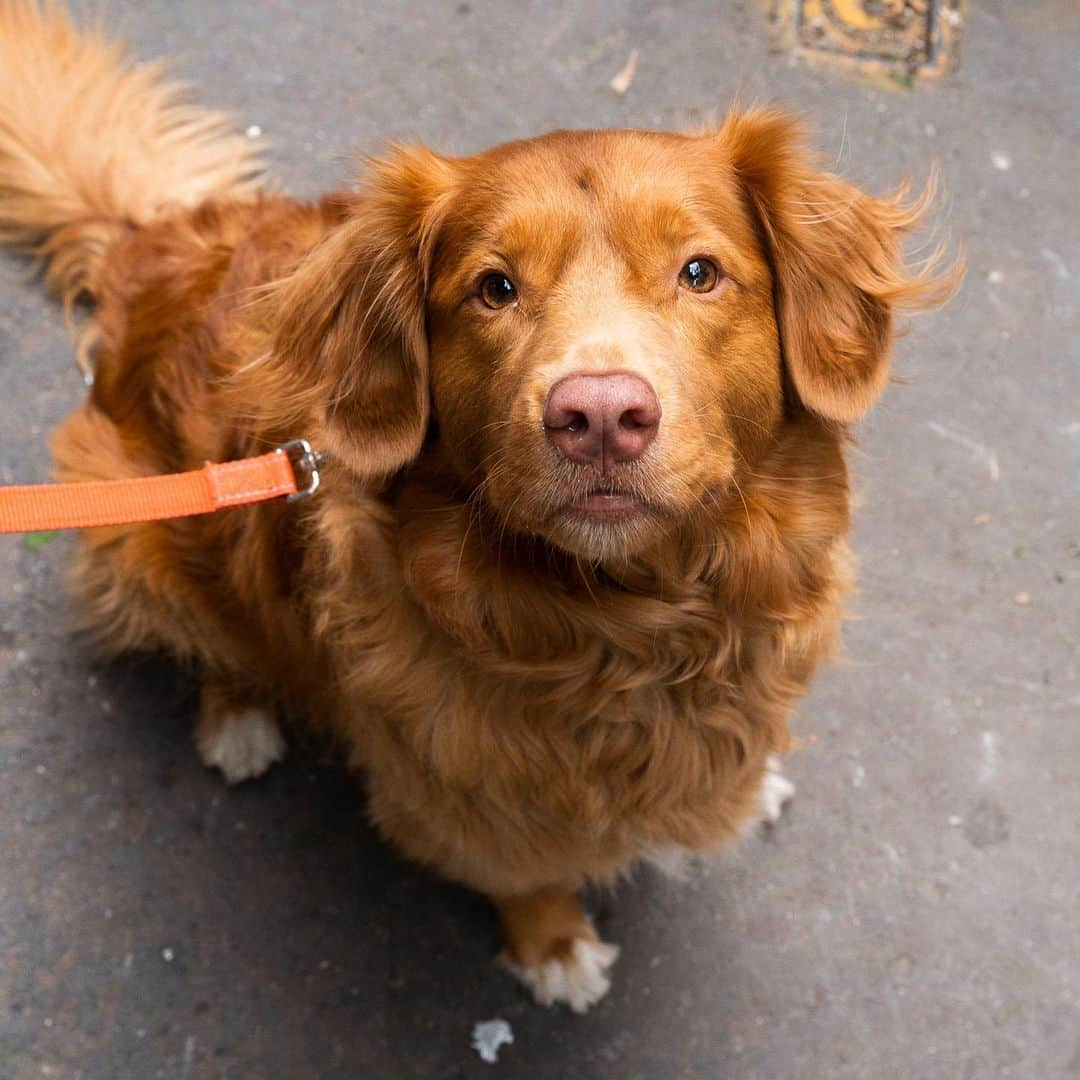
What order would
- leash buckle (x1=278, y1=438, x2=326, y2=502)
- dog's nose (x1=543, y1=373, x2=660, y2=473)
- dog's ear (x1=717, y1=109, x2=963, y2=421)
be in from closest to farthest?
dog's nose (x1=543, y1=373, x2=660, y2=473) → dog's ear (x1=717, y1=109, x2=963, y2=421) → leash buckle (x1=278, y1=438, x2=326, y2=502)

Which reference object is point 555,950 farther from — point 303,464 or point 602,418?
point 602,418

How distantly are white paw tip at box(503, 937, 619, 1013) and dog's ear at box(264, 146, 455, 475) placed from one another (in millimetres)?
1393

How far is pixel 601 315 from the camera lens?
5.87 ft

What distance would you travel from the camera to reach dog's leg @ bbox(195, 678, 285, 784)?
3062 millimetres

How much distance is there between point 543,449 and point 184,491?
2.45 ft

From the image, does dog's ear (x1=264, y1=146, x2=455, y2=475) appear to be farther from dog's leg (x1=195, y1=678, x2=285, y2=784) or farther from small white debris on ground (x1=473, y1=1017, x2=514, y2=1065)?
small white debris on ground (x1=473, y1=1017, x2=514, y2=1065)

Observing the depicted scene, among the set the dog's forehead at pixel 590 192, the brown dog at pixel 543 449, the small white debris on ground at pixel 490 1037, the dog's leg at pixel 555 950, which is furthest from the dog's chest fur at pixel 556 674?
the small white debris on ground at pixel 490 1037

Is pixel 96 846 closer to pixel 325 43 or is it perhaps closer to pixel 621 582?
pixel 621 582

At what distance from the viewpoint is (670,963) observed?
9.59ft

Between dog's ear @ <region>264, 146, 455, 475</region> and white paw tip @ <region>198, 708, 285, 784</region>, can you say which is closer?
dog's ear @ <region>264, 146, 455, 475</region>

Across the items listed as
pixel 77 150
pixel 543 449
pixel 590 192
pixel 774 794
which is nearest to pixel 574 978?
pixel 774 794

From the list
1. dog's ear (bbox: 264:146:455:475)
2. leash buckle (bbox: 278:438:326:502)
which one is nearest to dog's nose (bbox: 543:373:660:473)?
dog's ear (bbox: 264:146:455:475)

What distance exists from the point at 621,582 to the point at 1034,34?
2.97 m

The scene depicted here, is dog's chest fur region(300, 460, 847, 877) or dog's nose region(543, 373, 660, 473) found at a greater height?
dog's nose region(543, 373, 660, 473)
